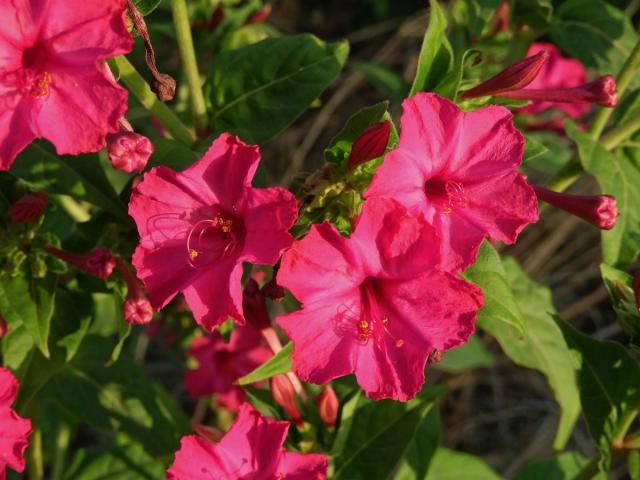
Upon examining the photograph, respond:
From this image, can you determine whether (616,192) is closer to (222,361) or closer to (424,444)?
(424,444)

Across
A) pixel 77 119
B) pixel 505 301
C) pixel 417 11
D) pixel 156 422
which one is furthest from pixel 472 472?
pixel 417 11

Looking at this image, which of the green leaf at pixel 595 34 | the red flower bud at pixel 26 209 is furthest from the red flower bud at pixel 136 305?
the green leaf at pixel 595 34

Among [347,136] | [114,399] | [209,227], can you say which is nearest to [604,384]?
[347,136]

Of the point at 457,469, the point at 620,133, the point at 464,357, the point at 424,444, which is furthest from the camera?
the point at 464,357

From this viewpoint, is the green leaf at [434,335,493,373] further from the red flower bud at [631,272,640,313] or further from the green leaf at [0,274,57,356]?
the green leaf at [0,274,57,356]

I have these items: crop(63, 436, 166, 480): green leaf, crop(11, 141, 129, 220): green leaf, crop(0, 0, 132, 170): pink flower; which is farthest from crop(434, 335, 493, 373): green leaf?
crop(0, 0, 132, 170): pink flower

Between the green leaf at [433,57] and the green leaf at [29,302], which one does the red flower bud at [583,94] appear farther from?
the green leaf at [29,302]
